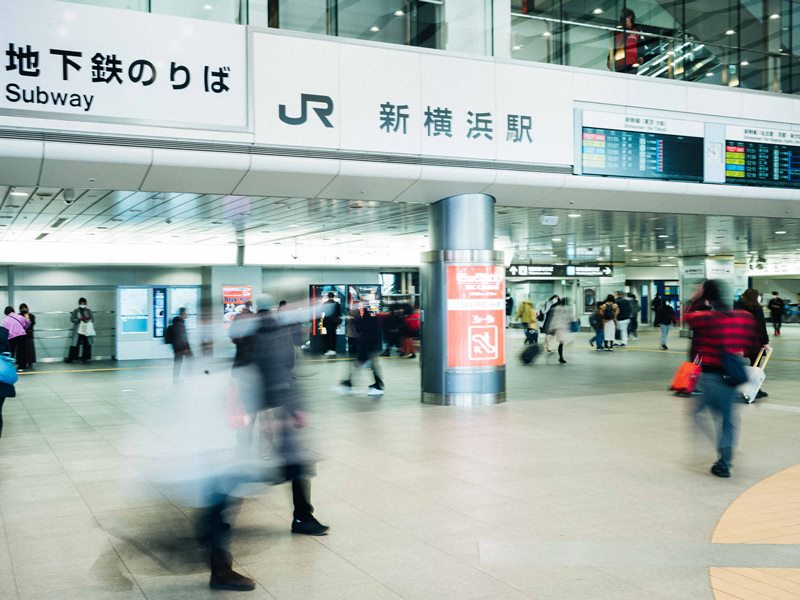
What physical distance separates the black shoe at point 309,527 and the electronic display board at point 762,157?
1004cm

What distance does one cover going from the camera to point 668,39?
43.7 ft

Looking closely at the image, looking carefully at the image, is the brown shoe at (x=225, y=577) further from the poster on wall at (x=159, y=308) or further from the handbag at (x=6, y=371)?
the poster on wall at (x=159, y=308)

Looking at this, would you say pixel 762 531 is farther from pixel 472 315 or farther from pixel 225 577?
pixel 472 315

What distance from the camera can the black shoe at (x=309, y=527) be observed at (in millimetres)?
5323

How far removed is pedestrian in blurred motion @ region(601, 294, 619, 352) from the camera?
79.7ft

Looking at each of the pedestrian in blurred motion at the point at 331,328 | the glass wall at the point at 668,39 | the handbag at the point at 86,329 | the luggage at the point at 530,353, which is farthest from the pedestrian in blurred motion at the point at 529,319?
the handbag at the point at 86,329

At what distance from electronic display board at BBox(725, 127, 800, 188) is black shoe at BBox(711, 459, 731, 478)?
23.1 ft

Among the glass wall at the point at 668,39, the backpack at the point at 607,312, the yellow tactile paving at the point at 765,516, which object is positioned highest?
the glass wall at the point at 668,39

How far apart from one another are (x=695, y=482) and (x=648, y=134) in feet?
22.4

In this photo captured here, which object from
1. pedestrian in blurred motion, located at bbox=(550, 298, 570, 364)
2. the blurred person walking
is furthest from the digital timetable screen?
the blurred person walking

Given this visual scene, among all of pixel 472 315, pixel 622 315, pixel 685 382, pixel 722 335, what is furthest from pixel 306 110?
pixel 622 315

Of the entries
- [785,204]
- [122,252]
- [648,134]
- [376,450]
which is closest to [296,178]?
[376,450]

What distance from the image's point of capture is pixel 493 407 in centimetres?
1167

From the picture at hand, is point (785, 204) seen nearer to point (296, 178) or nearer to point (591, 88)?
point (591, 88)
